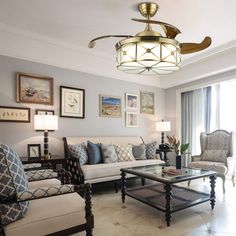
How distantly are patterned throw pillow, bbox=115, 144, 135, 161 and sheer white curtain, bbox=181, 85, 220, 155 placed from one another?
2013mm

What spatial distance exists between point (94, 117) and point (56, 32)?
6.03 ft

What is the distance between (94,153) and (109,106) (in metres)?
1.36

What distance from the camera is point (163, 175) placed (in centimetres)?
275

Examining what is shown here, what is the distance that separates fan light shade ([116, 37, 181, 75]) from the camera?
7.01 feet

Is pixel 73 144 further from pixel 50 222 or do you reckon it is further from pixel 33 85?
pixel 50 222

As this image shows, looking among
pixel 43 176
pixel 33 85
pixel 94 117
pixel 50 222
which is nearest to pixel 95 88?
pixel 94 117

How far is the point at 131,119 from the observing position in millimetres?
5094

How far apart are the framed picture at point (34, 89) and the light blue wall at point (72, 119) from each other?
0.26 ft

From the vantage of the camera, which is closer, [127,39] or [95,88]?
[127,39]

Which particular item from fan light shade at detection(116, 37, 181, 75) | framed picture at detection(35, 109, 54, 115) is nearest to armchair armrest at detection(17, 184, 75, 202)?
fan light shade at detection(116, 37, 181, 75)

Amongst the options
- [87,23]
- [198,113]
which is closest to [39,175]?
[87,23]

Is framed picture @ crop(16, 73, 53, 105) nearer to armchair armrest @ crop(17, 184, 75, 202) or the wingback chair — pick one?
armchair armrest @ crop(17, 184, 75, 202)

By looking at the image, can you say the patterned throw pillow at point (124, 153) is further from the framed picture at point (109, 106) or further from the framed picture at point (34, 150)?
the framed picture at point (34, 150)

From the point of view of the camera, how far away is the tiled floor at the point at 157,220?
7.29 ft
